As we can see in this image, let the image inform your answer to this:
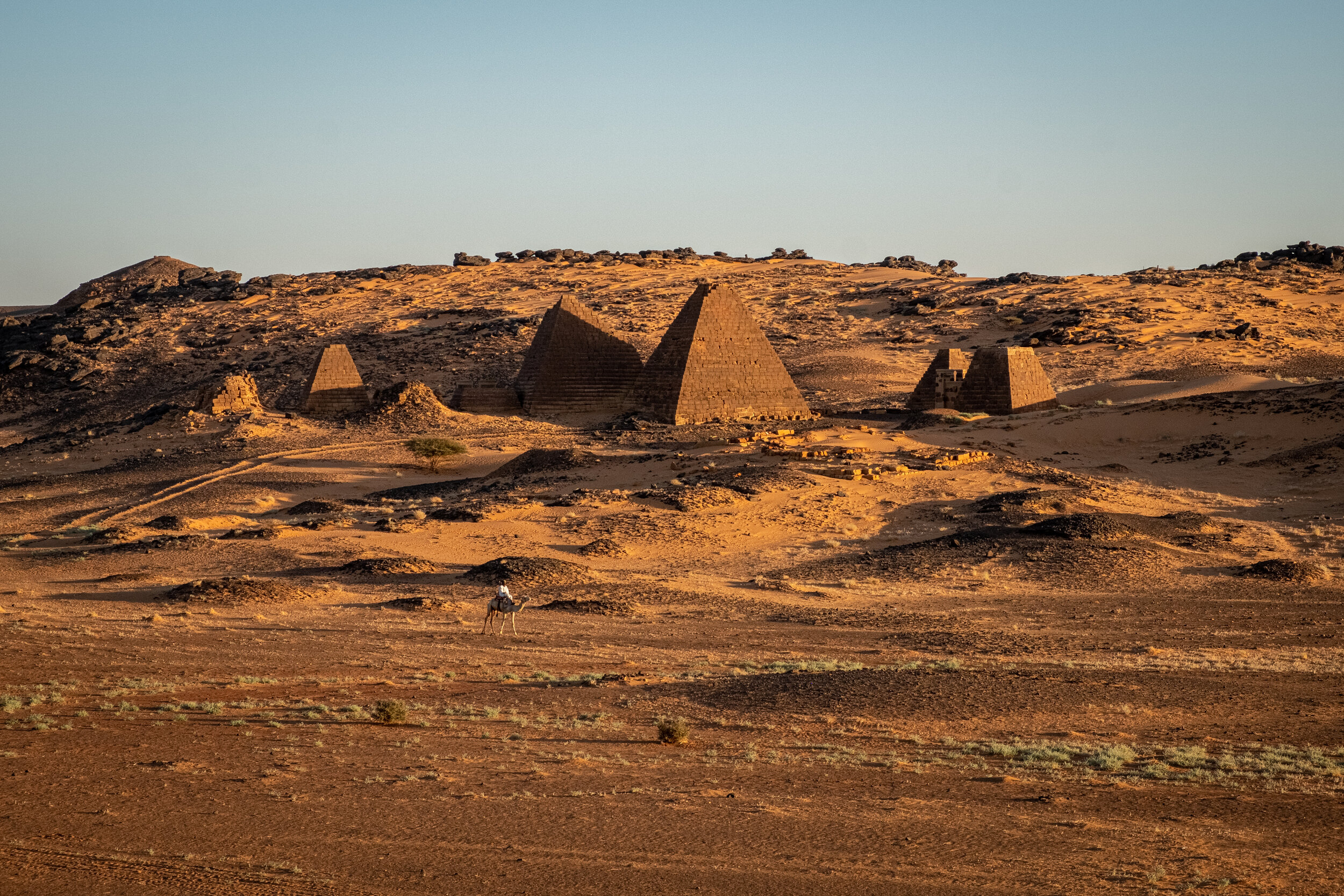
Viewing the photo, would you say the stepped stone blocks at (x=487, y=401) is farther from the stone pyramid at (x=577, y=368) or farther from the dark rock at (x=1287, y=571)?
the dark rock at (x=1287, y=571)

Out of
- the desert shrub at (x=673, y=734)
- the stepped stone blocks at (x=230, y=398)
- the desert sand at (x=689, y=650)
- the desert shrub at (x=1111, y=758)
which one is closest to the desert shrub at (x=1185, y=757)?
the desert sand at (x=689, y=650)

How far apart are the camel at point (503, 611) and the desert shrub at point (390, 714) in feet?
10.6

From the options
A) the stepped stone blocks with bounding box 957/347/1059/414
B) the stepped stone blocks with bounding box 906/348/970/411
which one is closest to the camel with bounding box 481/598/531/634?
the stepped stone blocks with bounding box 957/347/1059/414

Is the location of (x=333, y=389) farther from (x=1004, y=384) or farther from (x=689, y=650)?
(x=689, y=650)

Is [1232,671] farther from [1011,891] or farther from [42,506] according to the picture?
[42,506]

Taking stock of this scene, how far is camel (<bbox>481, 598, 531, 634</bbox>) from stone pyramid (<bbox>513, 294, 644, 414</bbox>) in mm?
17600

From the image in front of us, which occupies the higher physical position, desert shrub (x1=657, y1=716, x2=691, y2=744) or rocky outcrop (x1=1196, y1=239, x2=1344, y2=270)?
rocky outcrop (x1=1196, y1=239, x2=1344, y2=270)

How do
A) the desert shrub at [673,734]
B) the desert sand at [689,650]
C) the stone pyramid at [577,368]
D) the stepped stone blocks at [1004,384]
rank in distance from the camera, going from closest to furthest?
the desert sand at [689,650] < the desert shrub at [673,734] < the stepped stone blocks at [1004,384] < the stone pyramid at [577,368]

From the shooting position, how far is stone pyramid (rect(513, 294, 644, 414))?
3033 centimetres

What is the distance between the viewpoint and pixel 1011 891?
529cm

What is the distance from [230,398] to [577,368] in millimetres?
8632

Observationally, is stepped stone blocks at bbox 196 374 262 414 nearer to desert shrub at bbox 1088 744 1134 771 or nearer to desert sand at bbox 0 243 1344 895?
desert sand at bbox 0 243 1344 895

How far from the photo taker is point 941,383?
2870cm

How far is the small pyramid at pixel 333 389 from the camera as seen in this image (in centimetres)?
3136
